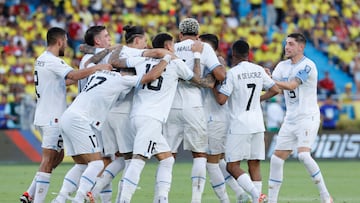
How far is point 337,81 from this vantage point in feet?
105

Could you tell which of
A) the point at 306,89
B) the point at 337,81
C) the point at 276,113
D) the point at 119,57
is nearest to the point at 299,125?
the point at 306,89

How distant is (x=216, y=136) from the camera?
46.2 feet

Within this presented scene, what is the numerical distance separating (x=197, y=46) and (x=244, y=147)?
1.55m

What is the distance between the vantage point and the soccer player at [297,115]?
14.5 metres

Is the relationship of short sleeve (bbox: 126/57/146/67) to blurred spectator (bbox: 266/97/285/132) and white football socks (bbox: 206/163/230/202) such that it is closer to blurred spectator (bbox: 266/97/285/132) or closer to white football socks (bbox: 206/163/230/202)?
white football socks (bbox: 206/163/230/202)

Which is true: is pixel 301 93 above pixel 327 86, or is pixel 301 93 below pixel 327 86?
below

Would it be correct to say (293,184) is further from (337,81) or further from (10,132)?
(337,81)

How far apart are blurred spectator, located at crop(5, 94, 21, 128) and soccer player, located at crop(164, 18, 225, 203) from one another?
11.9m

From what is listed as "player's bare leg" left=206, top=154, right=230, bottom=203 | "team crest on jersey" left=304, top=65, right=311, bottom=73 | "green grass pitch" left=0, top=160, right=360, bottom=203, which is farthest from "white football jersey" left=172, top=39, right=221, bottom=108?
"green grass pitch" left=0, top=160, right=360, bottom=203

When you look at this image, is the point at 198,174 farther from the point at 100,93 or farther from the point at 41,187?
the point at 41,187

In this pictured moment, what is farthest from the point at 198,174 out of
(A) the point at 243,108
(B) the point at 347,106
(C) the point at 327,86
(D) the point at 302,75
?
(C) the point at 327,86

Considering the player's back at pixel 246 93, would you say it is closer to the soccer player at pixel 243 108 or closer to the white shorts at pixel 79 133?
the soccer player at pixel 243 108

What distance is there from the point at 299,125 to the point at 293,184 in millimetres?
4377

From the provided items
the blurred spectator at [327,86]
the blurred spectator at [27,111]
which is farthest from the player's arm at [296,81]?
the blurred spectator at [327,86]
